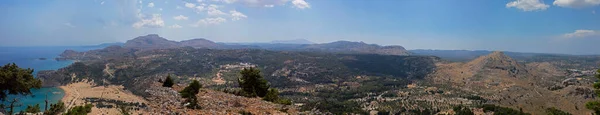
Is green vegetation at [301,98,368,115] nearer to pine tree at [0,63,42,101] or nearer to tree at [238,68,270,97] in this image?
tree at [238,68,270,97]

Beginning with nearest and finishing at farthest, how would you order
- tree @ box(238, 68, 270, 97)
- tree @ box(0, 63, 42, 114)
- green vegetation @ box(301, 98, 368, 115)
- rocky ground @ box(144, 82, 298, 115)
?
rocky ground @ box(144, 82, 298, 115) → tree @ box(0, 63, 42, 114) → tree @ box(238, 68, 270, 97) → green vegetation @ box(301, 98, 368, 115)

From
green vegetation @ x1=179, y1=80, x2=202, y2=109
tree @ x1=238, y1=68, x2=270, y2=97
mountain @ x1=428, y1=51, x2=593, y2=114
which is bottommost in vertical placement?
mountain @ x1=428, y1=51, x2=593, y2=114

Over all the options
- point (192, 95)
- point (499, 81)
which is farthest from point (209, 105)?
point (499, 81)

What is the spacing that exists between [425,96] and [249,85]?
10870 cm

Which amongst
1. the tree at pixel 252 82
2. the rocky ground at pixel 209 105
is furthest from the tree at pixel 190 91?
the tree at pixel 252 82

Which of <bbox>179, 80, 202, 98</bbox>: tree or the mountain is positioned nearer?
<bbox>179, 80, 202, 98</bbox>: tree

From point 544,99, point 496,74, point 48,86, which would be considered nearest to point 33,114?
point 544,99

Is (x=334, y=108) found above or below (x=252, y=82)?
below

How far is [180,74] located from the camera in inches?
7751

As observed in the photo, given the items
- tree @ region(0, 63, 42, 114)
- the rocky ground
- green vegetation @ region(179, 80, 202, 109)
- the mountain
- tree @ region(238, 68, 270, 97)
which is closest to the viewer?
the rocky ground

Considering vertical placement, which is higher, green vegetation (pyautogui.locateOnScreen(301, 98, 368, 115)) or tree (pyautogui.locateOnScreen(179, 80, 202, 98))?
tree (pyautogui.locateOnScreen(179, 80, 202, 98))

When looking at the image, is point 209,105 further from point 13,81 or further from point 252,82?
point 252,82

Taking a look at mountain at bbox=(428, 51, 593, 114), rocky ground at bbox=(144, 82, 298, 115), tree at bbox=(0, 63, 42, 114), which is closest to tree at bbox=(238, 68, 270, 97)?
rocky ground at bbox=(144, 82, 298, 115)

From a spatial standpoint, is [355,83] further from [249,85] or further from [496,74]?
[249,85]
